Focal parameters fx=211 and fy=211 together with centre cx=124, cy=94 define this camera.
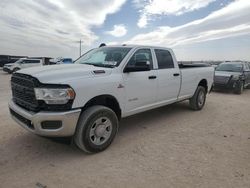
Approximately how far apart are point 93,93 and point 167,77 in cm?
230

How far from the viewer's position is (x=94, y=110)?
353 centimetres

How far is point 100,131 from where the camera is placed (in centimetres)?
371

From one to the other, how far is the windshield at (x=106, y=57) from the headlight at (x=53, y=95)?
125cm

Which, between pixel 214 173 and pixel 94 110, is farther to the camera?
pixel 94 110

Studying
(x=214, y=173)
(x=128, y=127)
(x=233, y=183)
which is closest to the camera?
(x=233, y=183)

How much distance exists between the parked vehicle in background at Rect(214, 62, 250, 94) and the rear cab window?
6.60 m

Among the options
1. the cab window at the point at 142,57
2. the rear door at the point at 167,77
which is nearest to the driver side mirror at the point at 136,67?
the cab window at the point at 142,57

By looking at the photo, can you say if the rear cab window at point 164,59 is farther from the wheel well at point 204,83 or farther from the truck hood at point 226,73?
the truck hood at point 226,73

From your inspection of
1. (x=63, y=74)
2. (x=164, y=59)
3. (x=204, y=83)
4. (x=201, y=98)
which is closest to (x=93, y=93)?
(x=63, y=74)

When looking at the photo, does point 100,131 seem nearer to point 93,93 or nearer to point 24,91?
point 93,93

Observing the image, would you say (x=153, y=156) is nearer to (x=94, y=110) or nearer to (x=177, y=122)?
(x=94, y=110)

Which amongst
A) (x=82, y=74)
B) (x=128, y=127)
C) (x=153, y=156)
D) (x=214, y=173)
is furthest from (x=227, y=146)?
(x=82, y=74)

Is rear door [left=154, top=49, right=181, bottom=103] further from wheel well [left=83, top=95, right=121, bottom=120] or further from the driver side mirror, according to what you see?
wheel well [left=83, top=95, right=121, bottom=120]

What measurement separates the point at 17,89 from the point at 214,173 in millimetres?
3494
